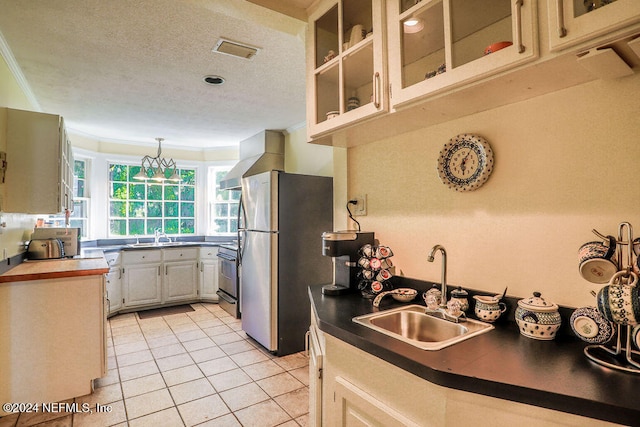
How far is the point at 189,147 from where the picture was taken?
17.6 ft

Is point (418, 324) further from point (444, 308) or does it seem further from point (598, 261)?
point (598, 261)

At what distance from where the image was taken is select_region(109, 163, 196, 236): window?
4.91 m

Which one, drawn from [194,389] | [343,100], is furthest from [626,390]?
[194,389]

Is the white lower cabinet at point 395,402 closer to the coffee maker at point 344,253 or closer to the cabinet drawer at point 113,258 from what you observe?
the coffee maker at point 344,253

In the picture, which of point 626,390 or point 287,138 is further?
point 287,138

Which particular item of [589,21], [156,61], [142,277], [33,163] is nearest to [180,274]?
[142,277]

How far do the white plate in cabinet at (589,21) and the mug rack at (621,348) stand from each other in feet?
1.78

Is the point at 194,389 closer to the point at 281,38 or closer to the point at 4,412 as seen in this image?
the point at 4,412

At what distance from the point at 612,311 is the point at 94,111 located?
14.3 ft

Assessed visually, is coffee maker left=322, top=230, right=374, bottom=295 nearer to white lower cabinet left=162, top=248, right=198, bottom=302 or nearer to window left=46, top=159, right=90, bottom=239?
white lower cabinet left=162, top=248, right=198, bottom=302

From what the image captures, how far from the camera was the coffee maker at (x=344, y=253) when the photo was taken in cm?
184

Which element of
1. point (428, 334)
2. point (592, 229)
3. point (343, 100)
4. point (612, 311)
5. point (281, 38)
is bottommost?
point (428, 334)

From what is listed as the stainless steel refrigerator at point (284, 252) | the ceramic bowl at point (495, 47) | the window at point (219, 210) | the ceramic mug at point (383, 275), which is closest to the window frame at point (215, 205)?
the window at point (219, 210)

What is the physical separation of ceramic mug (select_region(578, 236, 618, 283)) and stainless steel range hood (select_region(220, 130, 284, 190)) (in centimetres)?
355
